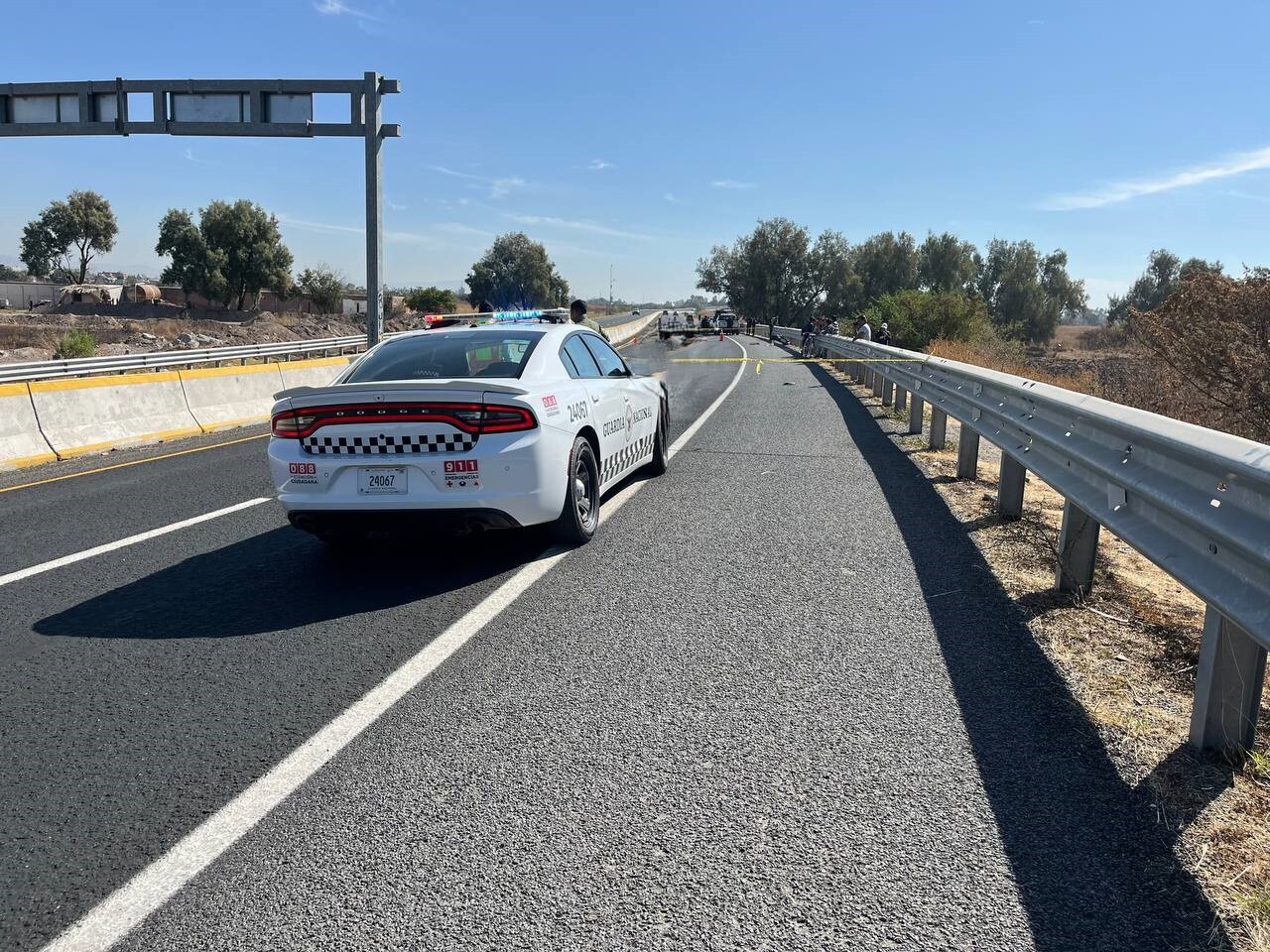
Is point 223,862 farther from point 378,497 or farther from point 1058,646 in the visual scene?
point 1058,646

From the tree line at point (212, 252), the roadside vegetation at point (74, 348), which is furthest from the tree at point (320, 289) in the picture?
the roadside vegetation at point (74, 348)

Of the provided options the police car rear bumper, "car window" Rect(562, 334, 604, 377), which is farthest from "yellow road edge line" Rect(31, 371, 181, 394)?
the police car rear bumper

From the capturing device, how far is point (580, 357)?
770cm

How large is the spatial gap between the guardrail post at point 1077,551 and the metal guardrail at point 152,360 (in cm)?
1770

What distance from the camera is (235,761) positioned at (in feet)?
11.6

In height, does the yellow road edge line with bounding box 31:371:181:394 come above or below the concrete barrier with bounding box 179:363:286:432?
above

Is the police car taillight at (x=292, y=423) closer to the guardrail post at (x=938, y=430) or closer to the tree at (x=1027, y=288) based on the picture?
the guardrail post at (x=938, y=430)

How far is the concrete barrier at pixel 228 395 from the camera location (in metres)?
14.4

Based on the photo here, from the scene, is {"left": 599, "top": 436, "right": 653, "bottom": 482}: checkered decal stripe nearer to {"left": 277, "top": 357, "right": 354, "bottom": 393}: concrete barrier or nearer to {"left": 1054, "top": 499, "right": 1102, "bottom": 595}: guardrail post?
{"left": 1054, "top": 499, "right": 1102, "bottom": 595}: guardrail post

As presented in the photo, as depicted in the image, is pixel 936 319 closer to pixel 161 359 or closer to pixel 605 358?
pixel 161 359

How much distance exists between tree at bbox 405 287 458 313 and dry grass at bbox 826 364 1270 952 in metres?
86.7

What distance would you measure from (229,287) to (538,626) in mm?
92772

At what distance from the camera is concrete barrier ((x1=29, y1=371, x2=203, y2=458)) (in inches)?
454

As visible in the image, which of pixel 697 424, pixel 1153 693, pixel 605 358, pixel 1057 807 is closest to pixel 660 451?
pixel 605 358
